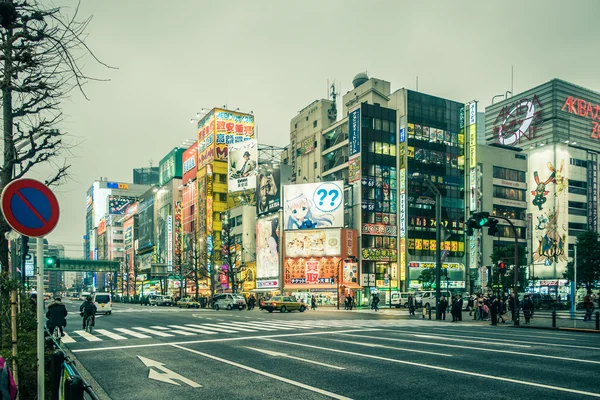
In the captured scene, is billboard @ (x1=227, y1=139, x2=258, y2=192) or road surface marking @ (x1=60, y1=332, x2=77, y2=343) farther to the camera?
billboard @ (x1=227, y1=139, x2=258, y2=192)

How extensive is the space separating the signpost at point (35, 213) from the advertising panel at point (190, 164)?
96110mm

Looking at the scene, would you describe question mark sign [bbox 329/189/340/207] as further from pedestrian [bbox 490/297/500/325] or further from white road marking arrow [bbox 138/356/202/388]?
white road marking arrow [bbox 138/356/202/388]

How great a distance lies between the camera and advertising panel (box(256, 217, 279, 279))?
67688mm

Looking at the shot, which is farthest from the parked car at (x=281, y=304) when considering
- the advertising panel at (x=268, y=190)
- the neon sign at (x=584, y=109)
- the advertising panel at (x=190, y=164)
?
the neon sign at (x=584, y=109)

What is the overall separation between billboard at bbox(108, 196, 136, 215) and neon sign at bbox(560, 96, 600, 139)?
156 meters

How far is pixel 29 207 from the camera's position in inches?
221

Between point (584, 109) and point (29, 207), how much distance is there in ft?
378

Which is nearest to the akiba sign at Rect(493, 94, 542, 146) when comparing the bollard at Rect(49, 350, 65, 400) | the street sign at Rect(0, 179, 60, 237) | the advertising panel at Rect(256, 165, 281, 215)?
the advertising panel at Rect(256, 165, 281, 215)

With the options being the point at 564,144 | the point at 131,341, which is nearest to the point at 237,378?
the point at 131,341

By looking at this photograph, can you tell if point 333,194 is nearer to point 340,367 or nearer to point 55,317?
point 55,317

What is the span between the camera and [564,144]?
266ft

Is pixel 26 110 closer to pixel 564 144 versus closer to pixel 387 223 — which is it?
pixel 387 223

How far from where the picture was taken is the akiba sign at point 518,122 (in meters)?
98.4

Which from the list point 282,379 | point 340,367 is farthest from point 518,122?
point 282,379
